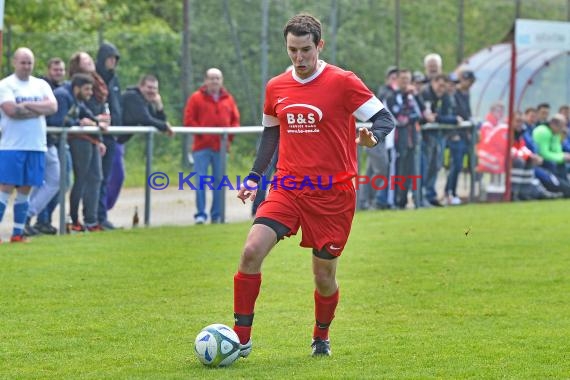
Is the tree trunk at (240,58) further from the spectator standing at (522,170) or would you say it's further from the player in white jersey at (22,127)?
the player in white jersey at (22,127)

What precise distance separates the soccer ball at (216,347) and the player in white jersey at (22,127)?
6.66 meters

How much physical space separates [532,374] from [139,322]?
318 centimetres

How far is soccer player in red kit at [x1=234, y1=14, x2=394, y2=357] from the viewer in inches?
316

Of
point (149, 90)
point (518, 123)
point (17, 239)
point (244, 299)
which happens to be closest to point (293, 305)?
point (244, 299)

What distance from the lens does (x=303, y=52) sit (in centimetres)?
805

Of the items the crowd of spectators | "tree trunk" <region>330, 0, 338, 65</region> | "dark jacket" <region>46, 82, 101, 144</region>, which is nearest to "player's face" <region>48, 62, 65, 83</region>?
the crowd of spectators

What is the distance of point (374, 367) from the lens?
7.81 m

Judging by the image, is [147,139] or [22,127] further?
[147,139]

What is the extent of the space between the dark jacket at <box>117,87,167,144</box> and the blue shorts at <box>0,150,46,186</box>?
9.24 feet

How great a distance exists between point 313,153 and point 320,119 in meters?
0.21

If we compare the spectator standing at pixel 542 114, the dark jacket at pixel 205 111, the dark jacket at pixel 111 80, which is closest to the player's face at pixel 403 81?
the dark jacket at pixel 205 111

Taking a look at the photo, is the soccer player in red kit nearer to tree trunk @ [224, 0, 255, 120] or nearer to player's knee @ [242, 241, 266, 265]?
player's knee @ [242, 241, 266, 265]

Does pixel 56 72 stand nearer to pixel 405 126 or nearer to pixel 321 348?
pixel 405 126

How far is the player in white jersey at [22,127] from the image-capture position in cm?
1396
